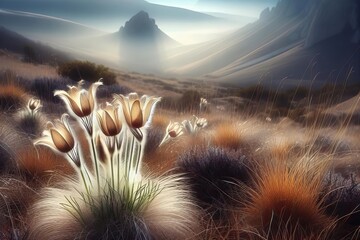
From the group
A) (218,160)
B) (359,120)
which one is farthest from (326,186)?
(359,120)

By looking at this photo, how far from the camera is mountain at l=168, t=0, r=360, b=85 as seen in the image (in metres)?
47.1

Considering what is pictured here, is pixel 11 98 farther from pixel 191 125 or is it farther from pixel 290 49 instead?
pixel 290 49

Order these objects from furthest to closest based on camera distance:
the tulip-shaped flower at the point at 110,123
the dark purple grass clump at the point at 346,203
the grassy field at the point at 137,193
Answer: the dark purple grass clump at the point at 346,203
the grassy field at the point at 137,193
the tulip-shaped flower at the point at 110,123

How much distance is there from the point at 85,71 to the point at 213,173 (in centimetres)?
1103

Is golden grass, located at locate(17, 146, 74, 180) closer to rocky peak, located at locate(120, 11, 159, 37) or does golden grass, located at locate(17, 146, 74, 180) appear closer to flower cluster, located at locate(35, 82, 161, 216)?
flower cluster, located at locate(35, 82, 161, 216)

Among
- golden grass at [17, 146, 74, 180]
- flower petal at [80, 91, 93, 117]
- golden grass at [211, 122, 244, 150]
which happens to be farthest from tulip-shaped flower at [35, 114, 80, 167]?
golden grass at [211, 122, 244, 150]

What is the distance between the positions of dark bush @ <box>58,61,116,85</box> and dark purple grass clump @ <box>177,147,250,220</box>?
376 inches

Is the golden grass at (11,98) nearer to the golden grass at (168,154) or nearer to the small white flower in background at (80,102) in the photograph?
the golden grass at (168,154)

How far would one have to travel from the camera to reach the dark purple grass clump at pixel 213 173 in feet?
11.3

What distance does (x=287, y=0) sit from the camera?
261ft

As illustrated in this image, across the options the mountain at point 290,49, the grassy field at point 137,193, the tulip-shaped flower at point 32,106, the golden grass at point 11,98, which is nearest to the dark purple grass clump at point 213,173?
the grassy field at point 137,193

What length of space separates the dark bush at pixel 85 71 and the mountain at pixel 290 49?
3007 centimetres

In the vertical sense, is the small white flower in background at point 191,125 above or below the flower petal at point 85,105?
below

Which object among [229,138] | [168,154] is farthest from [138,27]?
[168,154]
